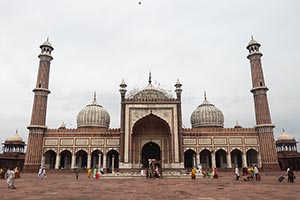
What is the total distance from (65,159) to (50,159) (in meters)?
1.68

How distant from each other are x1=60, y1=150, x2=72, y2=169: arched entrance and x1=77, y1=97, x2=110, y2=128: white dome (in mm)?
4233

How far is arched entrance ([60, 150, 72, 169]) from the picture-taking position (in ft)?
102

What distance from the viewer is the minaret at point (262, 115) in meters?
27.5

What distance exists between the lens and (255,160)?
30281mm

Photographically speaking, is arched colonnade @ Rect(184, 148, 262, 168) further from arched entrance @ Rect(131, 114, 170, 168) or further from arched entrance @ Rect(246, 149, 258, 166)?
arched entrance @ Rect(131, 114, 170, 168)

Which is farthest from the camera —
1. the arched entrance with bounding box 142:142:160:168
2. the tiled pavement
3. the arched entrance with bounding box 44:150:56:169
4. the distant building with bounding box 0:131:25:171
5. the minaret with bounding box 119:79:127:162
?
the distant building with bounding box 0:131:25:171

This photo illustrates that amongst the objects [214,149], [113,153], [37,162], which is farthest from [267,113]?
[37,162]

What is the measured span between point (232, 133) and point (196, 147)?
14.5ft

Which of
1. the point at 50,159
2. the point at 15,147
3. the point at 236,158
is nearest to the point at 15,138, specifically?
the point at 15,147

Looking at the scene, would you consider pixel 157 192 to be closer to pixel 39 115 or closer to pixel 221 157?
pixel 39 115

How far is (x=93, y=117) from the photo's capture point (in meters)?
33.8

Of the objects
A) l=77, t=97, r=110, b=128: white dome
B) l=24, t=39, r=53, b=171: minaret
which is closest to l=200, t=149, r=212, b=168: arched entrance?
l=77, t=97, r=110, b=128: white dome

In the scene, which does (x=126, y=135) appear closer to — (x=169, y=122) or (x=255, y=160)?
(x=169, y=122)

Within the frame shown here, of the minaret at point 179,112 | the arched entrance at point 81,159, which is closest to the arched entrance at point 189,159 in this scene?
the minaret at point 179,112
